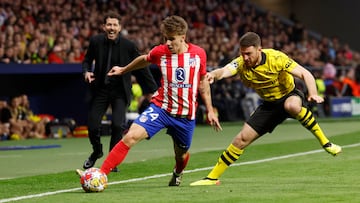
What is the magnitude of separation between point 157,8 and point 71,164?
769 inches

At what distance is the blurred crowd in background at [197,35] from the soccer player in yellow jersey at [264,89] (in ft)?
43.5

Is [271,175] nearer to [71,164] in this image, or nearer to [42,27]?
[71,164]

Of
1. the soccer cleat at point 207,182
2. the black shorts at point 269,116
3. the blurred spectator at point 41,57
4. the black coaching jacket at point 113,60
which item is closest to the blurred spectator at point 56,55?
the blurred spectator at point 41,57

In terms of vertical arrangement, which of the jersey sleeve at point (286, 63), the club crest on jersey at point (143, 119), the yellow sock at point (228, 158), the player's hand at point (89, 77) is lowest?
the yellow sock at point (228, 158)

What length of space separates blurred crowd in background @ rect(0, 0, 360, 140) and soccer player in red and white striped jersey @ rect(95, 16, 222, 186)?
45.1 ft

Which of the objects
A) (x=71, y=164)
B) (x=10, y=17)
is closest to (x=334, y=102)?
(x=10, y=17)

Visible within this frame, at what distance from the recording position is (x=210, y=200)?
1050cm

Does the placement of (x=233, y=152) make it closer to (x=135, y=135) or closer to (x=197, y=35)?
(x=135, y=135)

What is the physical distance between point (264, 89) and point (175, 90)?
4.68 ft

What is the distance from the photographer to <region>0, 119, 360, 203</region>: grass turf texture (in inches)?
435

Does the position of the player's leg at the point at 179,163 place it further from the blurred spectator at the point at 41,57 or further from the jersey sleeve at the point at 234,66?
the blurred spectator at the point at 41,57

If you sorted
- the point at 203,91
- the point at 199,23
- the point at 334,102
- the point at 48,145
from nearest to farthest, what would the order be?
the point at 203,91 < the point at 48,145 < the point at 334,102 < the point at 199,23

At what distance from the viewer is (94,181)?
452 inches

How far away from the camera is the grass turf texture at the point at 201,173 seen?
11.1m
